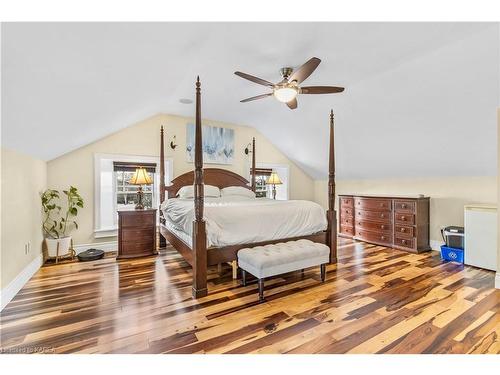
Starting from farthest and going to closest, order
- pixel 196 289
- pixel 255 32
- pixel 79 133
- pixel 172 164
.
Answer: pixel 172 164 → pixel 79 133 → pixel 196 289 → pixel 255 32

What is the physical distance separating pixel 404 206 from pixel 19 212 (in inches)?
216

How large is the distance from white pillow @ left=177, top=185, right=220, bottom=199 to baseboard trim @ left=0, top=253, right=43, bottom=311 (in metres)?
2.12

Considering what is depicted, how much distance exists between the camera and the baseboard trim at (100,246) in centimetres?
404

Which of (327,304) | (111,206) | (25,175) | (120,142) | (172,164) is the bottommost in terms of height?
(327,304)

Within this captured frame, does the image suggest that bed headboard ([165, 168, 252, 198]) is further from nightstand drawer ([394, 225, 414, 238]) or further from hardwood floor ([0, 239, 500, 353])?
nightstand drawer ([394, 225, 414, 238])

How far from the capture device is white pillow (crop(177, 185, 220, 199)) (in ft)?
14.2

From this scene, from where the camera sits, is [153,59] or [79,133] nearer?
[153,59]

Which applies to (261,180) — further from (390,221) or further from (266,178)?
(390,221)

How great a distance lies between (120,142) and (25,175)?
1597 millimetres

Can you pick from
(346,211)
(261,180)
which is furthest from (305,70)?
(261,180)
